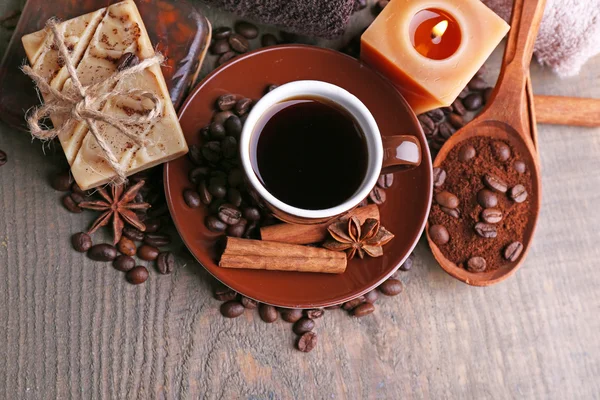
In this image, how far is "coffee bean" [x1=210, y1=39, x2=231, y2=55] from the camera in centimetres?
162

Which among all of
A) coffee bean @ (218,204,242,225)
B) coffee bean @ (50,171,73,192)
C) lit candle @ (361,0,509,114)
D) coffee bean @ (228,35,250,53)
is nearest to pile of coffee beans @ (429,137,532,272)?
lit candle @ (361,0,509,114)

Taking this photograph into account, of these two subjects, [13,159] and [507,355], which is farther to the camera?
[507,355]

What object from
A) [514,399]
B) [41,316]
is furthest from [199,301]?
[514,399]

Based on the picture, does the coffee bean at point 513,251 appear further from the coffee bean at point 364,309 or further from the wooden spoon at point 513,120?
the coffee bean at point 364,309

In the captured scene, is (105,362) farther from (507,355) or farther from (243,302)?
(507,355)

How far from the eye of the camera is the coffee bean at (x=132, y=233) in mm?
1552

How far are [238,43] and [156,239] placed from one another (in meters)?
0.57

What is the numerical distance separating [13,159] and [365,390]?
44.1 inches

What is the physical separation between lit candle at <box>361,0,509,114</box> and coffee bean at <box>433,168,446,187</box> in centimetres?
18

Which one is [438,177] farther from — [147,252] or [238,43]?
[147,252]

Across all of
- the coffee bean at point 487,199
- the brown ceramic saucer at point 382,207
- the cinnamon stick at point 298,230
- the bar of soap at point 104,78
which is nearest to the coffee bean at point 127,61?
the bar of soap at point 104,78

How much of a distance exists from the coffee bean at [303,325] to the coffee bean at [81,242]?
58 centimetres

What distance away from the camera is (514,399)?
1.66 metres

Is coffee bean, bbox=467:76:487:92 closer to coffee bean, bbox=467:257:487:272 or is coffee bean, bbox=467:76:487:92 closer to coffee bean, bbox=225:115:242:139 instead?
coffee bean, bbox=467:257:487:272
